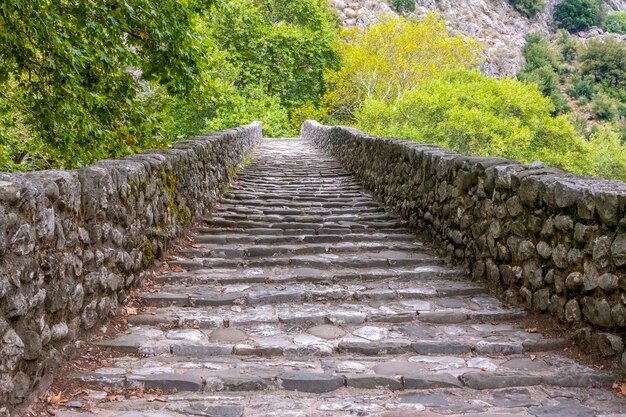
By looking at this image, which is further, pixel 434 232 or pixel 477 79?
pixel 477 79

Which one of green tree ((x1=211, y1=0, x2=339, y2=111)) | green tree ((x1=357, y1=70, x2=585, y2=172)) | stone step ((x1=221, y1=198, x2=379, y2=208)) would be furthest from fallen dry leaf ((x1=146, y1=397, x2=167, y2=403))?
green tree ((x1=211, y1=0, x2=339, y2=111))

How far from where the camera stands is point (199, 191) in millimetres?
7641

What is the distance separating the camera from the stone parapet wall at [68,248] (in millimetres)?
2793

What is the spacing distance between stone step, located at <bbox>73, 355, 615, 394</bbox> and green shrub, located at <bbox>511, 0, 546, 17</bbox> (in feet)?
300

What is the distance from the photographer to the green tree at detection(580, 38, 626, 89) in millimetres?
70062

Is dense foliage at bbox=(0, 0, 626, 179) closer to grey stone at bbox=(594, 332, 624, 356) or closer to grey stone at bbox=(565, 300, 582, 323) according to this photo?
grey stone at bbox=(565, 300, 582, 323)

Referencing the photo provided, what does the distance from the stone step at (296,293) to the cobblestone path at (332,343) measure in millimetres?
15

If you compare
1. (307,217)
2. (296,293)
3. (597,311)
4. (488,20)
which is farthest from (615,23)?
(597,311)

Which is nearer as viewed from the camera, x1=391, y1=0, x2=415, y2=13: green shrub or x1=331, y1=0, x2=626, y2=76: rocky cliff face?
x1=331, y1=0, x2=626, y2=76: rocky cliff face

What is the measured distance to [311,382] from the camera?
3430 mm

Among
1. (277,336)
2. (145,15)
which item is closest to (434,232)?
(277,336)

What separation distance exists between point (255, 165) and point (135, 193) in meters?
9.04

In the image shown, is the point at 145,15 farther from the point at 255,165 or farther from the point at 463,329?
the point at 255,165

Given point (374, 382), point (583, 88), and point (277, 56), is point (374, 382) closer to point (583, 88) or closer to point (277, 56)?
point (277, 56)
